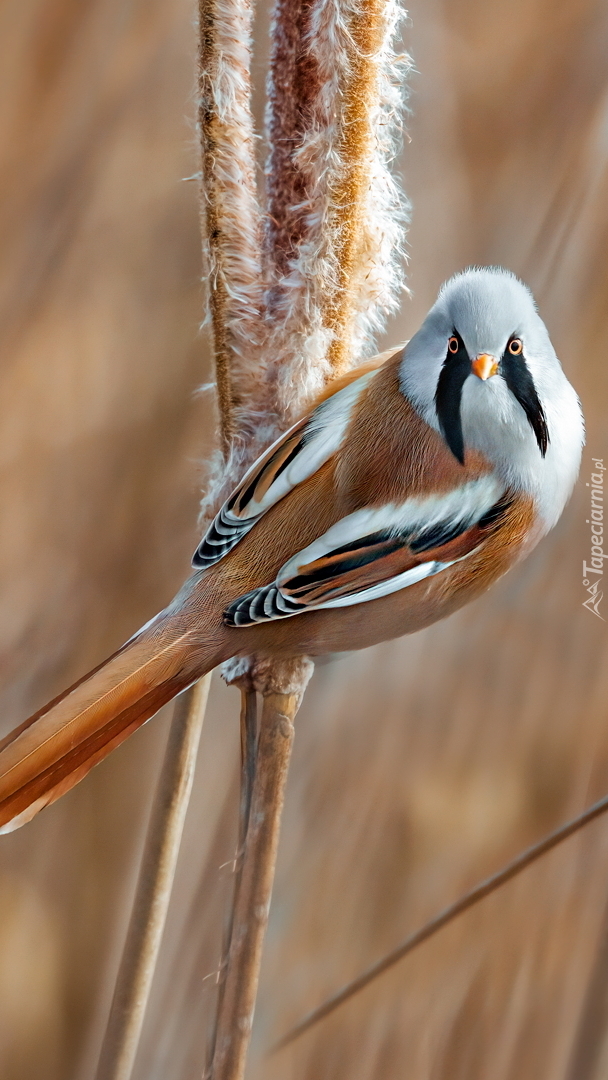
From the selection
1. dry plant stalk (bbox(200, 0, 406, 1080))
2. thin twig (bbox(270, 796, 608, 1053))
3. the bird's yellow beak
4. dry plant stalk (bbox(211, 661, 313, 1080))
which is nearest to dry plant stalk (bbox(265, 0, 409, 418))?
dry plant stalk (bbox(200, 0, 406, 1080))

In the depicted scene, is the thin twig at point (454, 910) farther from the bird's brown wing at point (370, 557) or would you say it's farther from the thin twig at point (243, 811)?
the bird's brown wing at point (370, 557)

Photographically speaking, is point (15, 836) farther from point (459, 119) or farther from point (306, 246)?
point (459, 119)

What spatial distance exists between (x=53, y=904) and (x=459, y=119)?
776 millimetres

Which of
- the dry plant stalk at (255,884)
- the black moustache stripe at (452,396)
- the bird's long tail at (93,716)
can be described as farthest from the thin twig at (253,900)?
the black moustache stripe at (452,396)

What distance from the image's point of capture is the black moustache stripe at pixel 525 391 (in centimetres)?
56

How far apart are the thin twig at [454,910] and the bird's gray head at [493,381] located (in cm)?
29

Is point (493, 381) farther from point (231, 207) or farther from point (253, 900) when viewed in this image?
point (253, 900)

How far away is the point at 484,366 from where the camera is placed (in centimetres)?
54

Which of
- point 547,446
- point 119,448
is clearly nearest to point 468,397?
point 547,446

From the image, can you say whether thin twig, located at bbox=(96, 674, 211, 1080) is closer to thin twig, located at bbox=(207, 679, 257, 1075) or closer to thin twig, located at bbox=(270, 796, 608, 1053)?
thin twig, located at bbox=(207, 679, 257, 1075)

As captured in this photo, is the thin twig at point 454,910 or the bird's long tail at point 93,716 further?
the thin twig at point 454,910

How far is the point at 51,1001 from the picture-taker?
637 mm

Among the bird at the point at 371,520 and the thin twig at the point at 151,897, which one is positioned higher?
the bird at the point at 371,520

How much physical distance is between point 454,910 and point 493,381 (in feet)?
1.49
